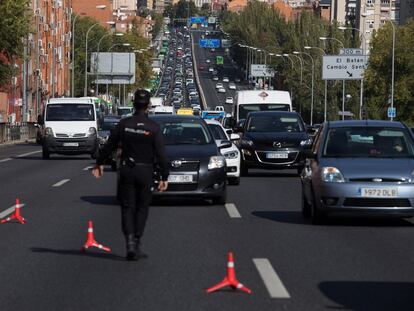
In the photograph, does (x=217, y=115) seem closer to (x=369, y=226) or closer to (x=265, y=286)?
(x=369, y=226)

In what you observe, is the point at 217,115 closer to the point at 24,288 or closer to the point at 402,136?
the point at 402,136

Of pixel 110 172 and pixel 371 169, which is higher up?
pixel 371 169

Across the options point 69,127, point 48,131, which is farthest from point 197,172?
point 69,127

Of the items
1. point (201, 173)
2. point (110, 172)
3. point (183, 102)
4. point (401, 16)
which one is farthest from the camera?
point (401, 16)

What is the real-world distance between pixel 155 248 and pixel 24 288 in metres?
3.44

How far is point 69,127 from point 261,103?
837 cm

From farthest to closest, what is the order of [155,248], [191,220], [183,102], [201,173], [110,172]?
[183,102]
[110,172]
[201,173]
[191,220]
[155,248]

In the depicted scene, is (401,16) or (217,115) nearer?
(217,115)

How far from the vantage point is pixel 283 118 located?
3384 centimetres

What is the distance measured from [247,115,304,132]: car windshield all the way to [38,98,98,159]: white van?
34.1ft

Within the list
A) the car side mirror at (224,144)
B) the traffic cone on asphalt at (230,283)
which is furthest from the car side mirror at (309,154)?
the traffic cone on asphalt at (230,283)

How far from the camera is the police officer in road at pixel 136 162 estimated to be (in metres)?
13.4

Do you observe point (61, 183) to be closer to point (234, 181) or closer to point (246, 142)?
point (234, 181)

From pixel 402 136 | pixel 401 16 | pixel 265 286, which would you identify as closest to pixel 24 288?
pixel 265 286
